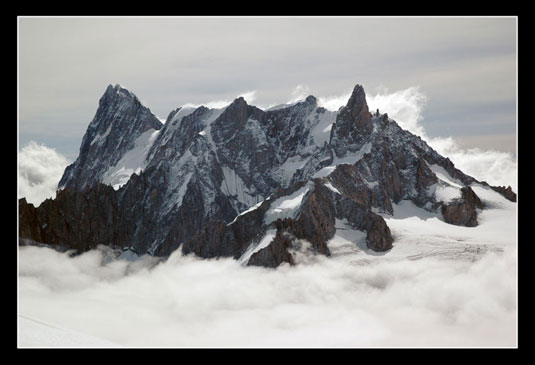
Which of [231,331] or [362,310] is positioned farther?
[362,310]

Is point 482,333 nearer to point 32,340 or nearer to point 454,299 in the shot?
point 454,299

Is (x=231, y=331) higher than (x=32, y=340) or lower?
lower
